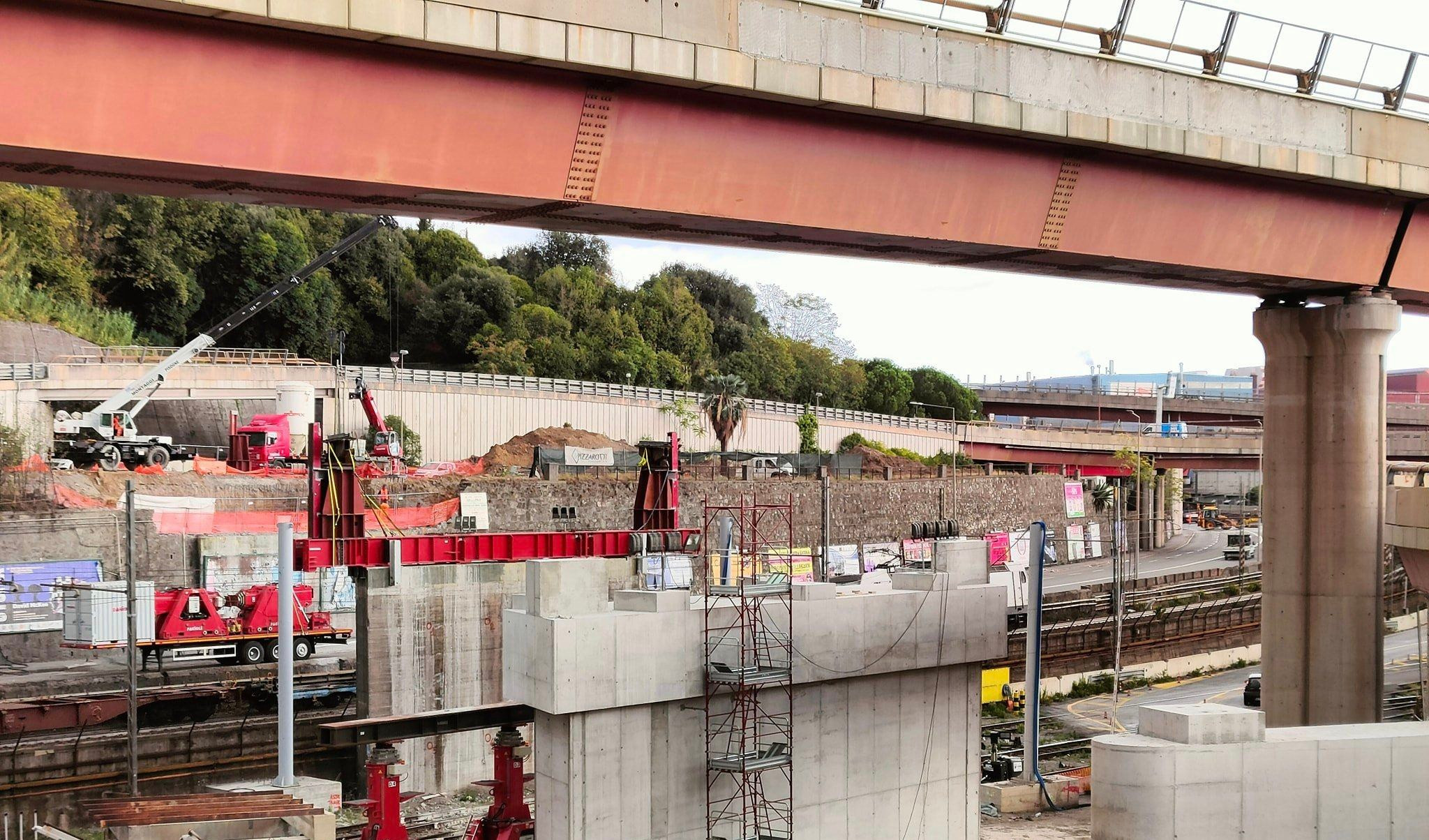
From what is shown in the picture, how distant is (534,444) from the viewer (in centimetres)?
5866

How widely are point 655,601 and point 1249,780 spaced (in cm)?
869

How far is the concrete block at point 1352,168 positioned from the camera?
19.3 metres

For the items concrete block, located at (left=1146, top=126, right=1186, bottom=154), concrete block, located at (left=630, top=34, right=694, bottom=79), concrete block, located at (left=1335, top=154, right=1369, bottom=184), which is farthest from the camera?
concrete block, located at (left=1335, top=154, right=1369, bottom=184)

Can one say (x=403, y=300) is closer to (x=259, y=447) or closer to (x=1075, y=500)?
(x=259, y=447)

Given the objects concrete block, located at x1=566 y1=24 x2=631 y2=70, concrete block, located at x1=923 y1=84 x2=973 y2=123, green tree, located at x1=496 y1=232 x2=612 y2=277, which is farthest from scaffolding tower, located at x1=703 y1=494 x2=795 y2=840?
green tree, located at x1=496 y1=232 x2=612 y2=277

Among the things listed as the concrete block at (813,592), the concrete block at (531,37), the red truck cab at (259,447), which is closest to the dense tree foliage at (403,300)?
the red truck cab at (259,447)

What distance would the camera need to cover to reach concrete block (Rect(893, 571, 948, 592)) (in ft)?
71.7

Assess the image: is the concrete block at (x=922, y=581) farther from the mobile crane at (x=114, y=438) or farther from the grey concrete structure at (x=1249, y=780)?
Answer: the mobile crane at (x=114, y=438)

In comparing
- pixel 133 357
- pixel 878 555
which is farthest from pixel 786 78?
pixel 133 357

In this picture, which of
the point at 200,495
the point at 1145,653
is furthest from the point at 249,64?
the point at 1145,653

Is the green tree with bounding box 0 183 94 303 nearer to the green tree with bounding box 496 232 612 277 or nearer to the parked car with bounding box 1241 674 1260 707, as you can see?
the green tree with bounding box 496 232 612 277

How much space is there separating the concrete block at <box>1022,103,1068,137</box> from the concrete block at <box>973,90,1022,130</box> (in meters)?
0.12

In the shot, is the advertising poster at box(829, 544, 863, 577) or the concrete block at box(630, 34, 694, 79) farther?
the advertising poster at box(829, 544, 863, 577)

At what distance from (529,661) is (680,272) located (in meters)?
94.1
